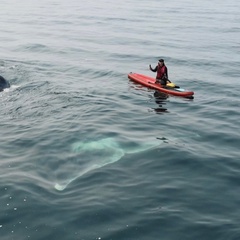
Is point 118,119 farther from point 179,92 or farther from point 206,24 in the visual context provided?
point 206,24

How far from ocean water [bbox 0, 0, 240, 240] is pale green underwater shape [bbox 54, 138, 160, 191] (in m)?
0.05

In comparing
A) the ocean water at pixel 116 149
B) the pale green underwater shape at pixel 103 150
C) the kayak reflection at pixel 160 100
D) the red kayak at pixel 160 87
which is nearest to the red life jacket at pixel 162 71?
the red kayak at pixel 160 87

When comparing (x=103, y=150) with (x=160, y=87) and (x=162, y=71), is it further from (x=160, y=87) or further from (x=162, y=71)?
(x=162, y=71)

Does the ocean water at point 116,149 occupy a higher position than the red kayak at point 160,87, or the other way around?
the red kayak at point 160,87

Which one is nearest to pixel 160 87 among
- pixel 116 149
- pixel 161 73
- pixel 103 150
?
pixel 161 73

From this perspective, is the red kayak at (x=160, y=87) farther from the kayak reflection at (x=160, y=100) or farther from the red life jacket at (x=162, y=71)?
the red life jacket at (x=162, y=71)

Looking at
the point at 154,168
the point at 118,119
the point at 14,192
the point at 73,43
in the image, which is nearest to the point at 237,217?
the point at 154,168

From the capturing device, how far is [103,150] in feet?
61.4

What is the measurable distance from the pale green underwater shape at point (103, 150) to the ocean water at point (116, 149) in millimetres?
49

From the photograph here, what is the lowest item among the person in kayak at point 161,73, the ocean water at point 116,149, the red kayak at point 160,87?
the ocean water at point 116,149

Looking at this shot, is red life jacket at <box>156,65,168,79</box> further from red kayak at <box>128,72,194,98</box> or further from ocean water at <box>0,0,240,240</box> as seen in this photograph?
→ ocean water at <box>0,0,240,240</box>

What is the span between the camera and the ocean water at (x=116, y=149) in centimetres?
1338

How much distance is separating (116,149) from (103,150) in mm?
678

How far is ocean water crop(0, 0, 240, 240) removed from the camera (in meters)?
13.4
